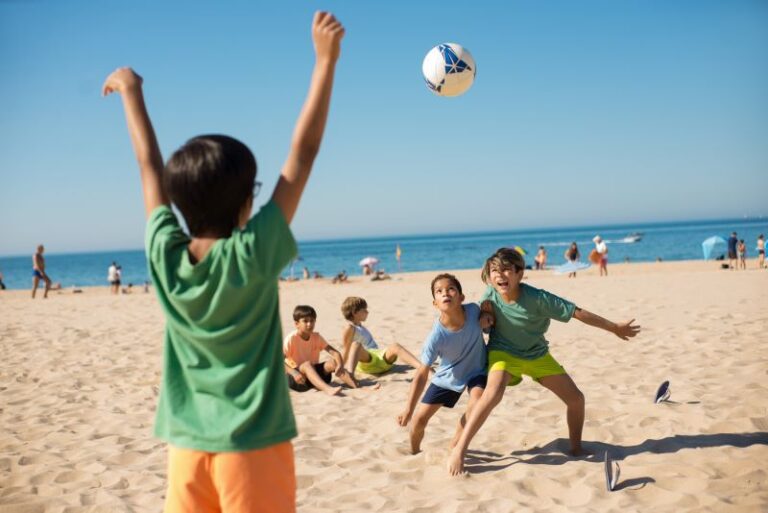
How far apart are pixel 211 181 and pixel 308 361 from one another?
238 inches

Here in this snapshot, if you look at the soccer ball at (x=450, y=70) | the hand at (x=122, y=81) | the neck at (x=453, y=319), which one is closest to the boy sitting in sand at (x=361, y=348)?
the soccer ball at (x=450, y=70)

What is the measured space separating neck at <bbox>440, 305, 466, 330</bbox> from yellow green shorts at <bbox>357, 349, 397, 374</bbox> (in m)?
3.20

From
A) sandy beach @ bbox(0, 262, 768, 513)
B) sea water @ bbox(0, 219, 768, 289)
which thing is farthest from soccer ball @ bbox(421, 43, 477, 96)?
sea water @ bbox(0, 219, 768, 289)

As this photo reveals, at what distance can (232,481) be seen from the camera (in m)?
1.66

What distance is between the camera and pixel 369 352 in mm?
7941

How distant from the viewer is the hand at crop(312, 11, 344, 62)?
1.77 meters

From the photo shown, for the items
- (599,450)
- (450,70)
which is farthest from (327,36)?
(450,70)

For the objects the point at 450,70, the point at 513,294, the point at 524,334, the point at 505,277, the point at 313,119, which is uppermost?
the point at 450,70

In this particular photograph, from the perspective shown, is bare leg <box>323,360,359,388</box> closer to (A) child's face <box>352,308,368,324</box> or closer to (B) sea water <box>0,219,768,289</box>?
(A) child's face <box>352,308,368,324</box>

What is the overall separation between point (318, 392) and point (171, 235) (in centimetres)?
576

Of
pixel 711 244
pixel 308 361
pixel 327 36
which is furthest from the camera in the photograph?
pixel 711 244

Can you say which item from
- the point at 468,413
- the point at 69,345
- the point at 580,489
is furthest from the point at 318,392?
the point at 69,345

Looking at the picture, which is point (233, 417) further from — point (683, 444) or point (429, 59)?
point (429, 59)

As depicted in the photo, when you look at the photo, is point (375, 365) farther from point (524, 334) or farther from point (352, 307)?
point (524, 334)
